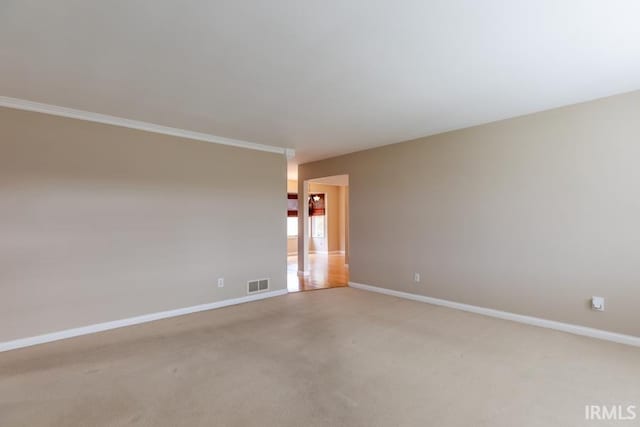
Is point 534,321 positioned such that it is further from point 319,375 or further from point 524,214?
point 319,375

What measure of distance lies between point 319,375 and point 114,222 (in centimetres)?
300

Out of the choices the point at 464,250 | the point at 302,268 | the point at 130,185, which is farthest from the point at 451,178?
the point at 130,185

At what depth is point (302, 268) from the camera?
6.75 meters

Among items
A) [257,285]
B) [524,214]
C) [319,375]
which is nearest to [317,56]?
[319,375]

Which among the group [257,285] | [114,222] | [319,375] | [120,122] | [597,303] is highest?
[120,122]

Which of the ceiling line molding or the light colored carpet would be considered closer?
the light colored carpet

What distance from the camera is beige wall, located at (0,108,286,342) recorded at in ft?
10.4

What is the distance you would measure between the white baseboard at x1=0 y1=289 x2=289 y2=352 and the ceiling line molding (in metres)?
2.36

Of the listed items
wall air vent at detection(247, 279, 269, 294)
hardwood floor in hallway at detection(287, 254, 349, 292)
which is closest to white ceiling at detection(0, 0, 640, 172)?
wall air vent at detection(247, 279, 269, 294)

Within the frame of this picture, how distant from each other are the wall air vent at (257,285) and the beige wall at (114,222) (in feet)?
0.41

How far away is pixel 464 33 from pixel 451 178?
102 inches

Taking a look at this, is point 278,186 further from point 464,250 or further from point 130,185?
point 464,250

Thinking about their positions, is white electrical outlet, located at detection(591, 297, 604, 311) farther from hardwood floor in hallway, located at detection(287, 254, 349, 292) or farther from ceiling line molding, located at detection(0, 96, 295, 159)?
ceiling line molding, located at detection(0, 96, 295, 159)

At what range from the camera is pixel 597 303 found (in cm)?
321
